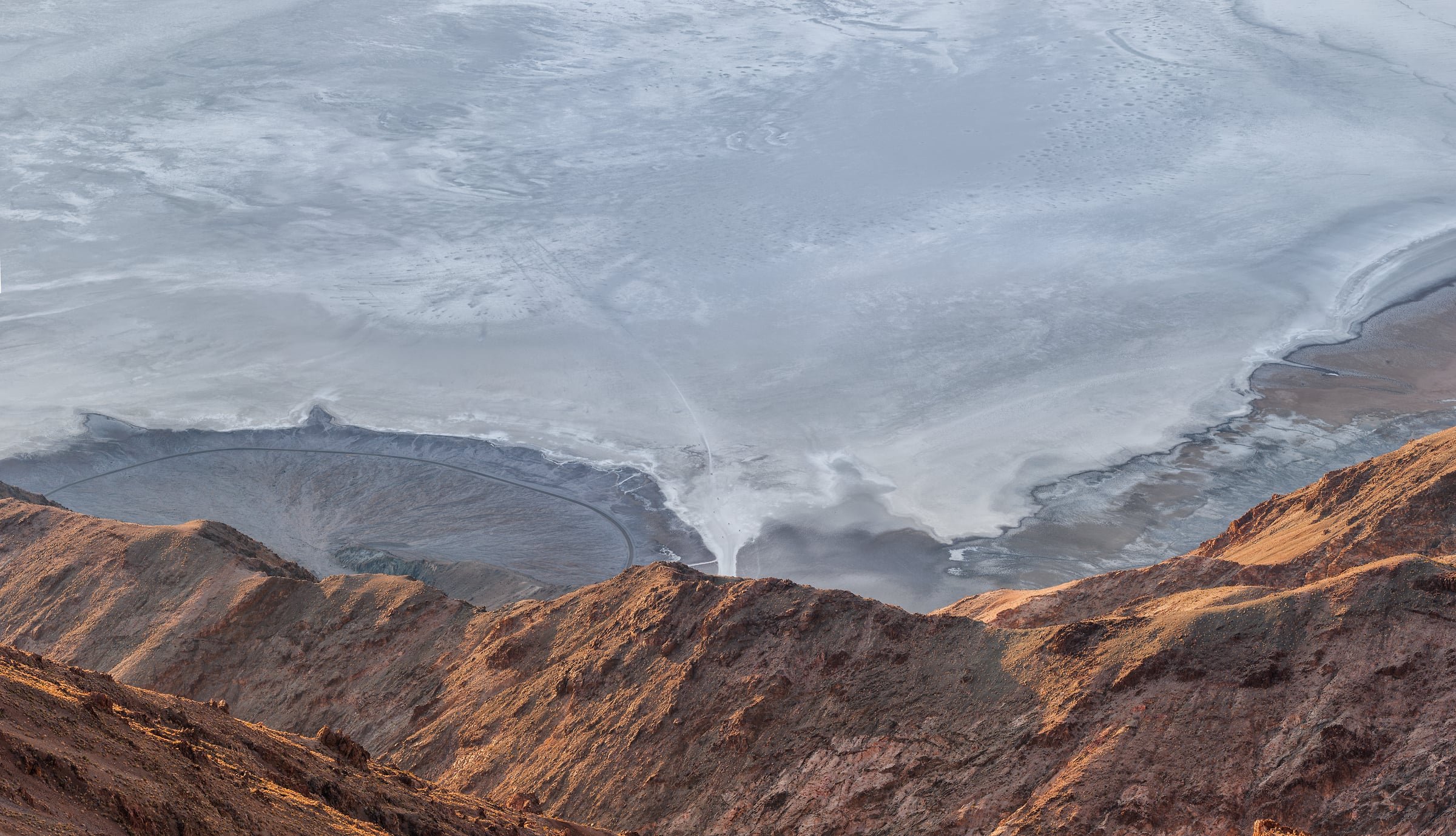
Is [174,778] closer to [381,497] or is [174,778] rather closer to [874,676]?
[874,676]

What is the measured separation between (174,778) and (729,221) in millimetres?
29762

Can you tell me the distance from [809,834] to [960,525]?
1428cm

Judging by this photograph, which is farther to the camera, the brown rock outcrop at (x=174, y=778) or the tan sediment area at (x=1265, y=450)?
the tan sediment area at (x=1265, y=450)

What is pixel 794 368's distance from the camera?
3025 cm

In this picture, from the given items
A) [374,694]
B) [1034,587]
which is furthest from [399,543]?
[1034,587]

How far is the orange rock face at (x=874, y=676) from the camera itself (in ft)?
35.3

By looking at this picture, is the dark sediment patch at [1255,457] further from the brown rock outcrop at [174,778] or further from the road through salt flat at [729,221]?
the brown rock outcrop at [174,778]

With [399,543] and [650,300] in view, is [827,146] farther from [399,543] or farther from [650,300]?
[399,543]

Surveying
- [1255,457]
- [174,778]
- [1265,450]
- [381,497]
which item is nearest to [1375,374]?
[1265,450]

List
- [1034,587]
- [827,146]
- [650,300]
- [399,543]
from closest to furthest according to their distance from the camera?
1. [1034,587]
2. [399,543]
3. [650,300]
4. [827,146]

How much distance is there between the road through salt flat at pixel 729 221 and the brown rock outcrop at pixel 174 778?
597 inches

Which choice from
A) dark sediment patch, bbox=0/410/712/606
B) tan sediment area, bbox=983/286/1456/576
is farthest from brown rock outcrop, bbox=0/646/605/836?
tan sediment area, bbox=983/286/1456/576

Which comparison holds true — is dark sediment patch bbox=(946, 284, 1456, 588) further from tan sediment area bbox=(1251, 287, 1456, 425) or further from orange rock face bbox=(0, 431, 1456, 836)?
orange rock face bbox=(0, 431, 1456, 836)

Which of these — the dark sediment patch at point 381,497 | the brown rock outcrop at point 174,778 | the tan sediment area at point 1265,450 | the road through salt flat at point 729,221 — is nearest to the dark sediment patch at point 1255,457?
the tan sediment area at point 1265,450
